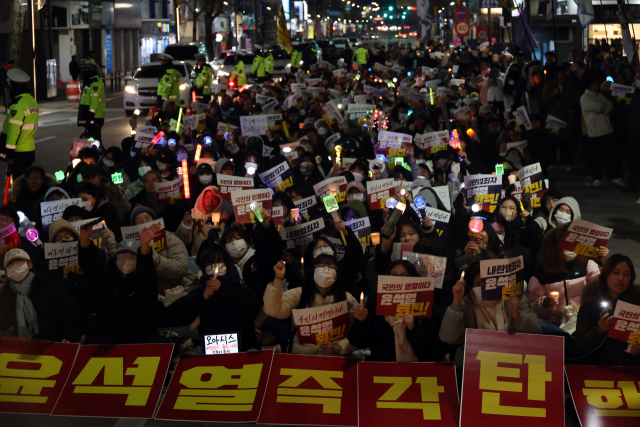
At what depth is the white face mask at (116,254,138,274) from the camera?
22.2ft

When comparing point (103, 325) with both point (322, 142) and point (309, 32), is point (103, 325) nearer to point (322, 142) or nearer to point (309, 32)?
point (322, 142)

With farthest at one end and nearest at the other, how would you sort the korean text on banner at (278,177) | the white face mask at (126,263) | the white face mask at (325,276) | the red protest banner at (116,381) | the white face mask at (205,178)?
the white face mask at (205,178) → the korean text on banner at (278,177) → the white face mask at (126,263) → the white face mask at (325,276) → the red protest banner at (116,381)

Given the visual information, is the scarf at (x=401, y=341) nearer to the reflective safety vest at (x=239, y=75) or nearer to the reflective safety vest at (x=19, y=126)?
the reflective safety vest at (x=19, y=126)

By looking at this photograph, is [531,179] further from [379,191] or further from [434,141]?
[434,141]

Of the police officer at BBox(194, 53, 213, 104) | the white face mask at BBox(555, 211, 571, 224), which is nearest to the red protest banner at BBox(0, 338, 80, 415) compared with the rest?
the white face mask at BBox(555, 211, 571, 224)

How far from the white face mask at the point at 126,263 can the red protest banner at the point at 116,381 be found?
63 cm

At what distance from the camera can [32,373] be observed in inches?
246

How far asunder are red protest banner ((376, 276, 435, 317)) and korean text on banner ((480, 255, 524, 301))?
36 centimetres

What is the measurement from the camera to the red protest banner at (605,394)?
561 cm

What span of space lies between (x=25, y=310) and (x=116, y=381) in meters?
1.01

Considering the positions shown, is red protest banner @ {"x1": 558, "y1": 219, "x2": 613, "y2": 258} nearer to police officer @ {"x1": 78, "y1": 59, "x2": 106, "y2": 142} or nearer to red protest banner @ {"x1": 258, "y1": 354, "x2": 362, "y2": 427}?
red protest banner @ {"x1": 258, "y1": 354, "x2": 362, "y2": 427}

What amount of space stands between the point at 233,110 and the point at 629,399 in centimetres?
1297

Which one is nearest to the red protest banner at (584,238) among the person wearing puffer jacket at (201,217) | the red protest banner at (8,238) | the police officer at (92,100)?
the person wearing puffer jacket at (201,217)

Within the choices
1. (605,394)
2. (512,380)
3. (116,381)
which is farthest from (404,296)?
(116,381)
